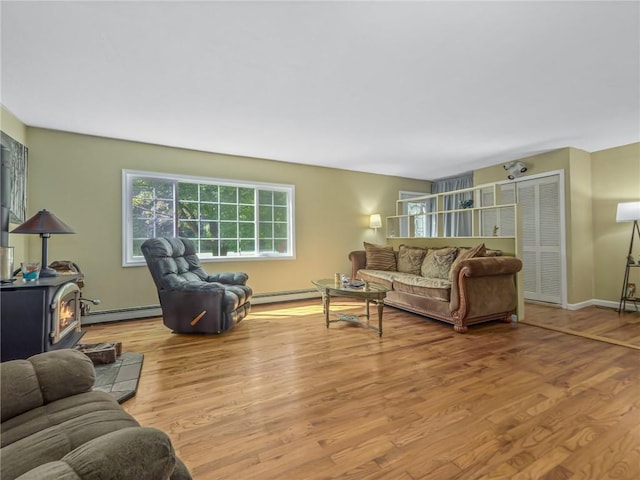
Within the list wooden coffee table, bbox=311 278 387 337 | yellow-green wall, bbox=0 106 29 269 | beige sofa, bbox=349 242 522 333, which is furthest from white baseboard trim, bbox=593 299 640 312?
yellow-green wall, bbox=0 106 29 269

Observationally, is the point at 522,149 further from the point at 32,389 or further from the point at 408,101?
the point at 32,389

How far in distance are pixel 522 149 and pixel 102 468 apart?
17.3ft

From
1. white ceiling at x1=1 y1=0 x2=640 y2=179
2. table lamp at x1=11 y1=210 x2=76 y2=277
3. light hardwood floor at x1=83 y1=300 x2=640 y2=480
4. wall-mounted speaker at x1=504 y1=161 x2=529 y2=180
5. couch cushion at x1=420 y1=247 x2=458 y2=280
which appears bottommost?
light hardwood floor at x1=83 y1=300 x2=640 y2=480

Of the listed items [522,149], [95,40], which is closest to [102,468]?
[95,40]

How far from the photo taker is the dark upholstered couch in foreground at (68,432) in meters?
0.64

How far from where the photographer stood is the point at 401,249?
16.2 feet

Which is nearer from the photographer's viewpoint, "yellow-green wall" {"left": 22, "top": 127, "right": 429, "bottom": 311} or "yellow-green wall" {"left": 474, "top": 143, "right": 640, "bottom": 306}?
"yellow-green wall" {"left": 22, "top": 127, "right": 429, "bottom": 311}

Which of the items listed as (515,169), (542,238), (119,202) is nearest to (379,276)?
(542,238)

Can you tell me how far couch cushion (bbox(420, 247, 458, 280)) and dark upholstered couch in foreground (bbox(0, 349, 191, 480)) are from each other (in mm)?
3781

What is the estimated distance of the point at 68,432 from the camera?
924 millimetres

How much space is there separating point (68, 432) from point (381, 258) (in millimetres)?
4414

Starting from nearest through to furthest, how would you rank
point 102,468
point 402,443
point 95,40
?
point 102,468 → point 402,443 → point 95,40

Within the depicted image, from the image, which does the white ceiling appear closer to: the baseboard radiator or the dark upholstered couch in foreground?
the dark upholstered couch in foreground

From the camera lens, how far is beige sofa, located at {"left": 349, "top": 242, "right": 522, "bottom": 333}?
320 cm
